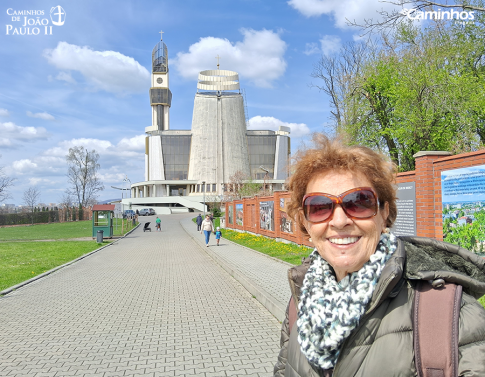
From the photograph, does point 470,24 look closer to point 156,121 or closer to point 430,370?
point 430,370

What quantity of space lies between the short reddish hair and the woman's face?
0.11 feet

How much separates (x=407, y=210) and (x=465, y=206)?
6.32ft

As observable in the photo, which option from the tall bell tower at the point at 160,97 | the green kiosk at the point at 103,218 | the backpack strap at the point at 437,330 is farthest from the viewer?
→ the tall bell tower at the point at 160,97

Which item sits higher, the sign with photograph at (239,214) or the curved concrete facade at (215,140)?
the curved concrete facade at (215,140)

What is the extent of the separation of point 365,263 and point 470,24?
2301 centimetres

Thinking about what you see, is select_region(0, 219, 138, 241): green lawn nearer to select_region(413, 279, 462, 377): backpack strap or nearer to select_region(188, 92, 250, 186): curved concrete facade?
select_region(413, 279, 462, 377): backpack strap

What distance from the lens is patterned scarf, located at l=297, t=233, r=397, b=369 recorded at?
1500 mm

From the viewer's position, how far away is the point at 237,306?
8.05 m

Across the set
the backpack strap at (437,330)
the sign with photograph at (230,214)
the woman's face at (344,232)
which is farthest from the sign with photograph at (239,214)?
the backpack strap at (437,330)

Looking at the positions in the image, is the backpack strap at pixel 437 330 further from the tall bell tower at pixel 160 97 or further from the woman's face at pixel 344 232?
the tall bell tower at pixel 160 97

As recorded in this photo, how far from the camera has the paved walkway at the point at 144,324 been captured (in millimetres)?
4930

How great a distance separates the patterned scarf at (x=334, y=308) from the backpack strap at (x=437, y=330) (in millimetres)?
208

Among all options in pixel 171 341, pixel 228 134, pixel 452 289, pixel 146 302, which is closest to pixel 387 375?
pixel 452 289

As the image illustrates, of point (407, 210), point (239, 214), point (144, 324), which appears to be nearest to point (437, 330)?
point (144, 324)
